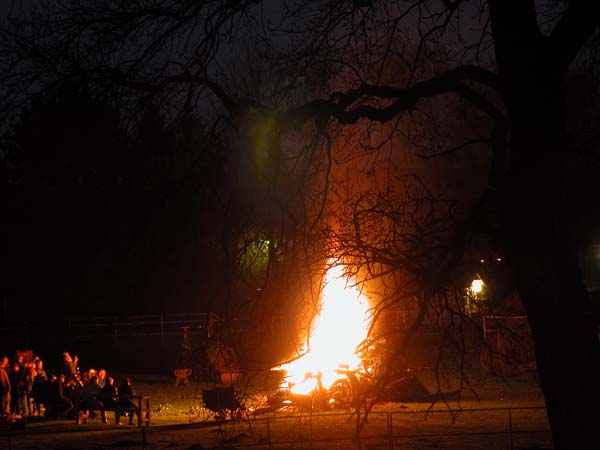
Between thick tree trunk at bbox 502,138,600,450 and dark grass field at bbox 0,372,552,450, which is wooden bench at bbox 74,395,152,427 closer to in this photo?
dark grass field at bbox 0,372,552,450

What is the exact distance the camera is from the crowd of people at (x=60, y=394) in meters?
21.0

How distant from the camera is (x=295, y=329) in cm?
855

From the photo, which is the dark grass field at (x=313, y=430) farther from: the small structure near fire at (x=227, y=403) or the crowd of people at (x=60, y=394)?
the small structure near fire at (x=227, y=403)

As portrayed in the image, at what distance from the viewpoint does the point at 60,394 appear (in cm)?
2177

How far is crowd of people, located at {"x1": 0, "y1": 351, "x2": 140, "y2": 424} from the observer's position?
2103 cm

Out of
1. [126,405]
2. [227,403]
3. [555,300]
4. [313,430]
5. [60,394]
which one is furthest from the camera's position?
[60,394]

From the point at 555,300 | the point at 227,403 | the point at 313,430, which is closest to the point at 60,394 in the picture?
the point at 313,430

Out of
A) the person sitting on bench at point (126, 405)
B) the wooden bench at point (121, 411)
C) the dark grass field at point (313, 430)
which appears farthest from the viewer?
the person sitting on bench at point (126, 405)

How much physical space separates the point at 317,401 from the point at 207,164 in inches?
629

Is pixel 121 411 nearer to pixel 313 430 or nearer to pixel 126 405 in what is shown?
pixel 126 405

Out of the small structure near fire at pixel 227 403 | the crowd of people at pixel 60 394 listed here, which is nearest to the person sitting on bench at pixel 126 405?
A: the crowd of people at pixel 60 394

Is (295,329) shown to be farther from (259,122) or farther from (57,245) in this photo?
(57,245)

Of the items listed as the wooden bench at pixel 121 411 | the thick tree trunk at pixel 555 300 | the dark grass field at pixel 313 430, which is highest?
the thick tree trunk at pixel 555 300

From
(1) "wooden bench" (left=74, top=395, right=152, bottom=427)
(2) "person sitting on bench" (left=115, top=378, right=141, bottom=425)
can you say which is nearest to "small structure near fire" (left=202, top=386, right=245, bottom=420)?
(1) "wooden bench" (left=74, top=395, right=152, bottom=427)
